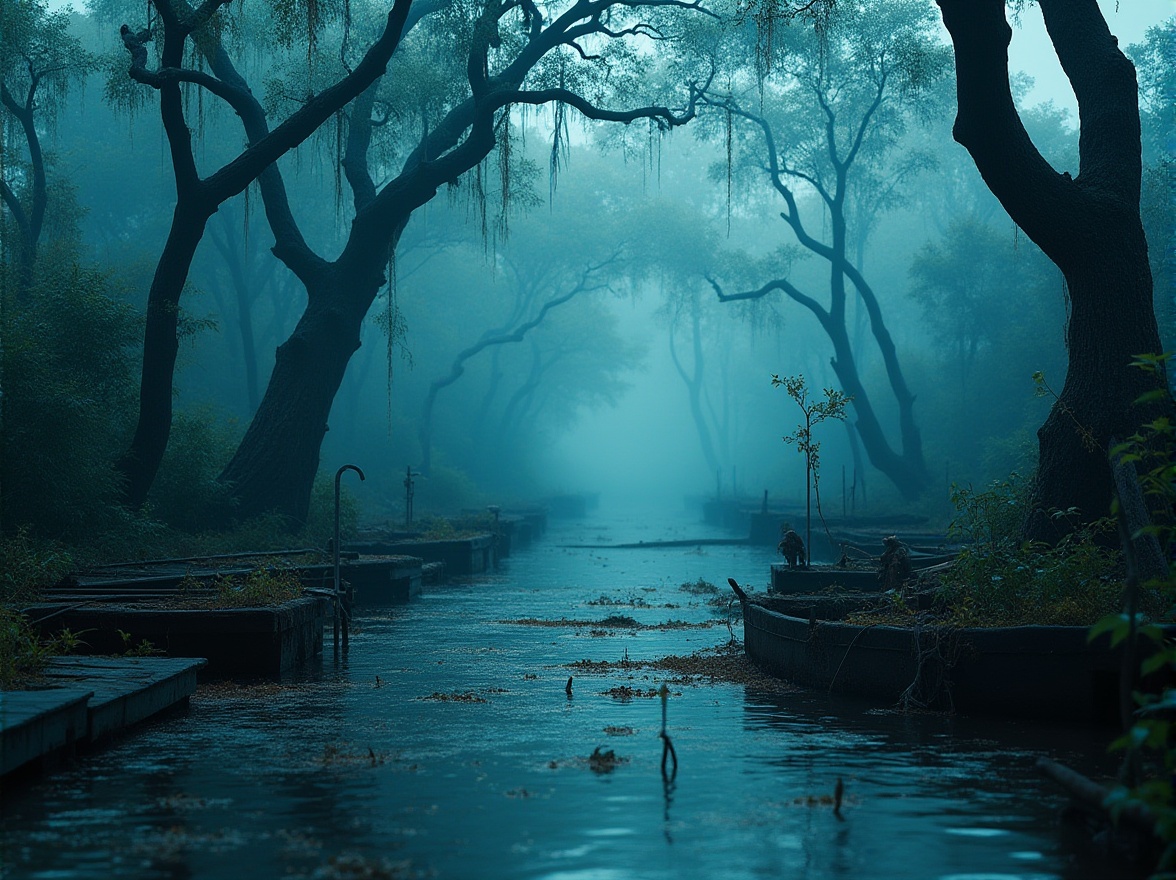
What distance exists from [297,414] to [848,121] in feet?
96.2

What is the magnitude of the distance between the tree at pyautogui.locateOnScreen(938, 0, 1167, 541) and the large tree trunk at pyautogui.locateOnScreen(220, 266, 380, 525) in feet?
46.4

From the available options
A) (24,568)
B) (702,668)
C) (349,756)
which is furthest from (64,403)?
(349,756)

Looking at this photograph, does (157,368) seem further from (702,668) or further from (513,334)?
(513,334)

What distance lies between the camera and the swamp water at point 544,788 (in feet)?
20.3

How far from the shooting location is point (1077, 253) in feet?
44.7

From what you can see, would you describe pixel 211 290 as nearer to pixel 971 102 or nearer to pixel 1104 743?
pixel 971 102

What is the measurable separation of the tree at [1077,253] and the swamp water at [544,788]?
389cm

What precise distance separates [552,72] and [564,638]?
1681 centimetres

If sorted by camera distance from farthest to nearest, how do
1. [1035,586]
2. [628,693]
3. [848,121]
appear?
1. [848,121]
2. [628,693]
3. [1035,586]

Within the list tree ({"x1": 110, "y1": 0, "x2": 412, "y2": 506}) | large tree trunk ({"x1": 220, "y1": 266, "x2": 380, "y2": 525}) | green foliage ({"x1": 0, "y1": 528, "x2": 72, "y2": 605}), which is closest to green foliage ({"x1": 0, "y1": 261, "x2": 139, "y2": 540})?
tree ({"x1": 110, "y1": 0, "x2": 412, "y2": 506})

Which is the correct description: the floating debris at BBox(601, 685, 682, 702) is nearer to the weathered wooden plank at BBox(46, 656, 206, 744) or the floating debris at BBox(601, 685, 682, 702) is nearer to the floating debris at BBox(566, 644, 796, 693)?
the floating debris at BBox(566, 644, 796, 693)

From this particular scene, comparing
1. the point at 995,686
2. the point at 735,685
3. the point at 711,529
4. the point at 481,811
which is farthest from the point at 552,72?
the point at 711,529

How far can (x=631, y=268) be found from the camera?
60.6 meters

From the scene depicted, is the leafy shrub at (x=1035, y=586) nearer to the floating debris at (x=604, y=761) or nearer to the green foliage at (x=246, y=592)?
the floating debris at (x=604, y=761)
